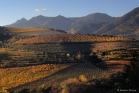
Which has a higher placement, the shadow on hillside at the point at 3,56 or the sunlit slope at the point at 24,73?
the shadow on hillside at the point at 3,56

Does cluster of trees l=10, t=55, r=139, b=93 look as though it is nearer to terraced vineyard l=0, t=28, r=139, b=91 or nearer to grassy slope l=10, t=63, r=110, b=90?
terraced vineyard l=0, t=28, r=139, b=91

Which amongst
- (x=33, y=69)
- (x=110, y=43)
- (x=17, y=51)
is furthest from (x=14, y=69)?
(x=110, y=43)

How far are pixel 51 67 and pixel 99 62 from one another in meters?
7.00

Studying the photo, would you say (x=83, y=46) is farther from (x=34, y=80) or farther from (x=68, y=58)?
(x=34, y=80)

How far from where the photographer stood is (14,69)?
37.8m

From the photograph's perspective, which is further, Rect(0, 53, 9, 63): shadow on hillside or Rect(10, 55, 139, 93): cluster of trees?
Rect(0, 53, 9, 63): shadow on hillside

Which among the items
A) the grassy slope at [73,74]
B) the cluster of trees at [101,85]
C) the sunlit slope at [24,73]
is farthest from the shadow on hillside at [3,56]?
the cluster of trees at [101,85]

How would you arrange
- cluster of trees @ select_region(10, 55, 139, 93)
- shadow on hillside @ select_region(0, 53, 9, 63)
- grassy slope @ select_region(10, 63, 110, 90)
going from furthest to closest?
shadow on hillside @ select_region(0, 53, 9, 63)
grassy slope @ select_region(10, 63, 110, 90)
cluster of trees @ select_region(10, 55, 139, 93)

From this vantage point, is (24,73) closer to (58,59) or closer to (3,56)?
(58,59)

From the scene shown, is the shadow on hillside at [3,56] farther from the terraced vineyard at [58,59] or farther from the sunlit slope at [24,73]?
the sunlit slope at [24,73]

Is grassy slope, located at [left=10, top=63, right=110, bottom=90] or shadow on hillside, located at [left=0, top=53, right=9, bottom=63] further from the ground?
shadow on hillside, located at [left=0, top=53, right=9, bottom=63]

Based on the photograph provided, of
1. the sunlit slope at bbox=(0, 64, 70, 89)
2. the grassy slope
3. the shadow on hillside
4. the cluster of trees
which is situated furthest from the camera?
the shadow on hillside

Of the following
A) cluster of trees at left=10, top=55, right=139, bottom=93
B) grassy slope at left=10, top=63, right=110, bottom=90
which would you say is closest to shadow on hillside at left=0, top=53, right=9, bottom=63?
grassy slope at left=10, top=63, right=110, bottom=90

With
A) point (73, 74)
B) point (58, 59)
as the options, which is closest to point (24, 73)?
point (58, 59)
